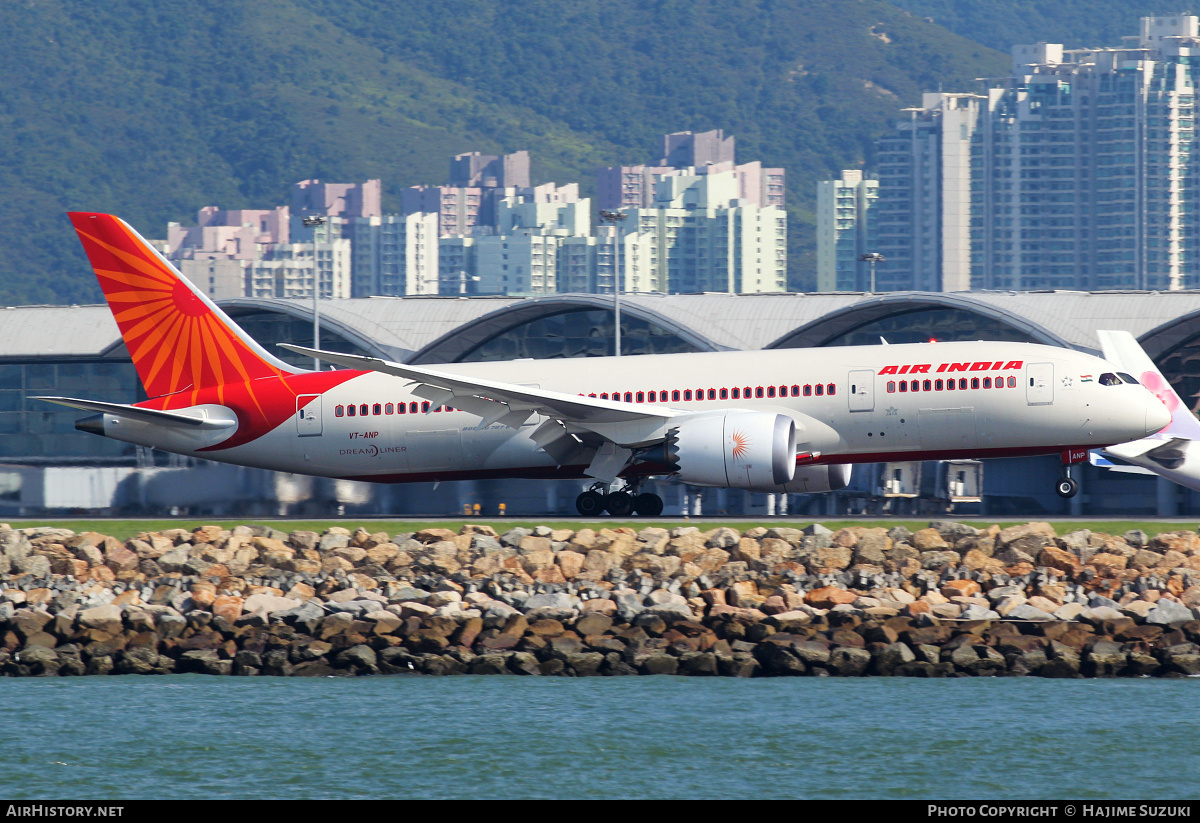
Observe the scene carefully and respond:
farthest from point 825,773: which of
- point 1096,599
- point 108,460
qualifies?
point 108,460

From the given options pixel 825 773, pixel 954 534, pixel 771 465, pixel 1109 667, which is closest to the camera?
pixel 825 773

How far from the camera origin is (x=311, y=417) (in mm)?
40844

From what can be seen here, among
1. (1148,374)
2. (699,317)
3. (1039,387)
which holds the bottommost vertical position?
(1039,387)

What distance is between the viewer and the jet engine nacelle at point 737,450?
36562 mm

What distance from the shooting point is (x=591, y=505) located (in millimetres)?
40281

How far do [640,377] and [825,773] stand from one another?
55.4ft

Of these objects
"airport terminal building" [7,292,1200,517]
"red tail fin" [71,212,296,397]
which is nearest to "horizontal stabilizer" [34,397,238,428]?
"red tail fin" [71,212,296,397]

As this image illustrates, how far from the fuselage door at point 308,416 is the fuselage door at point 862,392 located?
13.6 meters

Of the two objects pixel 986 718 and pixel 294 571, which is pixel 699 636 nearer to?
pixel 986 718

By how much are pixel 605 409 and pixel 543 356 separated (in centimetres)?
2115

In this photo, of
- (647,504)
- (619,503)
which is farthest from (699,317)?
(619,503)

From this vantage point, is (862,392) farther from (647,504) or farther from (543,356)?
(543,356)

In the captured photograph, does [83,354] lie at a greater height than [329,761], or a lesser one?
greater

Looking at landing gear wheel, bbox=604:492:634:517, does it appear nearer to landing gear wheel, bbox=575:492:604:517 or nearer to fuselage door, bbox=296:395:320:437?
landing gear wheel, bbox=575:492:604:517
